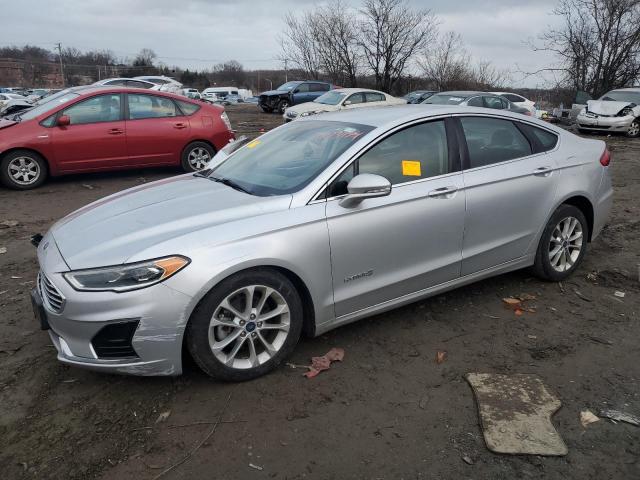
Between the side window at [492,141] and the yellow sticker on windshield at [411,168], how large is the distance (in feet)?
1.57

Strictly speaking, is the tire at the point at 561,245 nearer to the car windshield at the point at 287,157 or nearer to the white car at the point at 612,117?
the car windshield at the point at 287,157

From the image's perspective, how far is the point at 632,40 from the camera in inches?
920

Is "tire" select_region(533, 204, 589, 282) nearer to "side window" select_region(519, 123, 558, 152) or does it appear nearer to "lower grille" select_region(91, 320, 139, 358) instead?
"side window" select_region(519, 123, 558, 152)

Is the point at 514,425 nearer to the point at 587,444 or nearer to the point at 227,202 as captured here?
the point at 587,444

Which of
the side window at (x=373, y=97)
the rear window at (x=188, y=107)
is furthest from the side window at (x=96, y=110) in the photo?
the side window at (x=373, y=97)

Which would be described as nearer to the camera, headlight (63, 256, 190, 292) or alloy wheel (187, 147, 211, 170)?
headlight (63, 256, 190, 292)

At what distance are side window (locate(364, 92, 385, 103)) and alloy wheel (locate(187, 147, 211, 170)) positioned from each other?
32.7ft

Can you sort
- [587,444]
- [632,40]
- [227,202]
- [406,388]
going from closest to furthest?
[587,444]
[406,388]
[227,202]
[632,40]

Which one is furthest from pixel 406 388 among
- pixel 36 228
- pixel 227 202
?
pixel 36 228

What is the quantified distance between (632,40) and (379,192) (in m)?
26.1

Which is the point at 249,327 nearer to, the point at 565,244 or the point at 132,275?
the point at 132,275

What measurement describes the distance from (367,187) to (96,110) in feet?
21.6

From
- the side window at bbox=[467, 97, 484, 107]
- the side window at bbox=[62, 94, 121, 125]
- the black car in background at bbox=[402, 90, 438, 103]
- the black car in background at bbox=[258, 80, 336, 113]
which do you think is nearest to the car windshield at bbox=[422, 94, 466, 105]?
the side window at bbox=[467, 97, 484, 107]

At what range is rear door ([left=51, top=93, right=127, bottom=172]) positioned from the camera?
25.8ft
